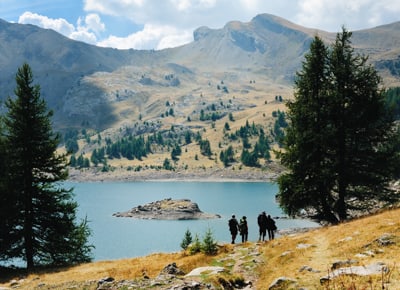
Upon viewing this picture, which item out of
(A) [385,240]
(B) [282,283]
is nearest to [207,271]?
(B) [282,283]

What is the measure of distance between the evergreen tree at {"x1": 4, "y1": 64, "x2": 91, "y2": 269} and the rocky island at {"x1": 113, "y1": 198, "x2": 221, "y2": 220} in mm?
90258

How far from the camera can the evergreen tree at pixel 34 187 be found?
35.7 m

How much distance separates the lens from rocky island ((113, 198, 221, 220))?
416 ft

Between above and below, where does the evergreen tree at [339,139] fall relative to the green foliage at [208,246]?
above

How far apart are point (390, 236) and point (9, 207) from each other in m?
30.4

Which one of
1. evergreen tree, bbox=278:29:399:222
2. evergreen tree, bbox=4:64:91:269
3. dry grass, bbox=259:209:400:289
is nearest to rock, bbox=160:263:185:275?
dry grass, bbox=259:209:400:289

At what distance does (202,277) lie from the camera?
18.2 m

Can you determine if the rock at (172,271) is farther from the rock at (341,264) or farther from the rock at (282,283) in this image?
the rock at (341,264)

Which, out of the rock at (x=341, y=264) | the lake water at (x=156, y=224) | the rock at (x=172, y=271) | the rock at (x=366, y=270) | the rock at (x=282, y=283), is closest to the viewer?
the rock at (x=366, y=270)

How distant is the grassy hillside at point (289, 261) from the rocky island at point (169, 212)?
9532 cm

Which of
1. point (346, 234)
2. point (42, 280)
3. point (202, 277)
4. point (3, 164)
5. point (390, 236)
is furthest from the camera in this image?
point (3, 164)

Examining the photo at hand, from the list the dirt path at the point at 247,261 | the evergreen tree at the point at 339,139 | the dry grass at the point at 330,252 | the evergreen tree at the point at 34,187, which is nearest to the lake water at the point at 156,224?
the evergreen tree at the point at 339,139

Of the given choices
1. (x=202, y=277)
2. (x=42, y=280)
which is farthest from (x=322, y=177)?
(x=42, y=280)

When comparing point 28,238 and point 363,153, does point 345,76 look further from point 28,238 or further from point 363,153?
point 28,238
